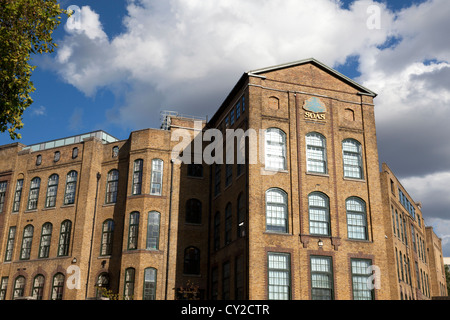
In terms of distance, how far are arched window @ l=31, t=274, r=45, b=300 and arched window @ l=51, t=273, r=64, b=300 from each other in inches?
44.5

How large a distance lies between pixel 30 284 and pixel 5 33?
24.7 meters

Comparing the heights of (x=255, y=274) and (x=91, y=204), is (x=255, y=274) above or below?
below

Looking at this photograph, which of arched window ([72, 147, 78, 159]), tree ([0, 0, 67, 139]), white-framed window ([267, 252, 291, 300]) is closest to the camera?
tree ([0, 0, 67, 139])

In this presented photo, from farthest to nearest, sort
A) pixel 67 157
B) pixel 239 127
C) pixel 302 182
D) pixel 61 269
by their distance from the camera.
Result: pixel 67 157, pixel 61 269, pixel 239 127, pixel 302 182

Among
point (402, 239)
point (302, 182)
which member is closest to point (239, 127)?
point (302, 182)

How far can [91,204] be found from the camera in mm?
36875

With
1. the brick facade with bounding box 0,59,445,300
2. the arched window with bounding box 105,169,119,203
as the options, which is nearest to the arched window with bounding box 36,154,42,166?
Result: the brick facade with bounding box 0,59,445,300

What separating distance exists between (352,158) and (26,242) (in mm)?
24754

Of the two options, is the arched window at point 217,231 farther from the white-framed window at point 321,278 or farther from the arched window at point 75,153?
the arched window at point 75,153

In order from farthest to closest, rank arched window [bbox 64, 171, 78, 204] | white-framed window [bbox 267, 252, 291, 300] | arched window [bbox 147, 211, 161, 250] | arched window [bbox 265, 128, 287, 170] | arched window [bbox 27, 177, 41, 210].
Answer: arched window [bbox 27, 177, 41, 210], arched window [bbox 64, 171, 78, 204], arched window [bbox 147, 211, 161, 250], arched window [bbox 265, 128, 287, 170], white-framed window [bbox 267, 252, 291, 300]

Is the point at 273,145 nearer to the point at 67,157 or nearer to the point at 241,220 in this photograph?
the point at 241,220

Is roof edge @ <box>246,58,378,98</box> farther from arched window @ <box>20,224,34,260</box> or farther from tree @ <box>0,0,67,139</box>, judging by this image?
arched window @ <box>20,224,34,260</box>

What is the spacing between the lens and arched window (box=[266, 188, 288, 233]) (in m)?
27.5

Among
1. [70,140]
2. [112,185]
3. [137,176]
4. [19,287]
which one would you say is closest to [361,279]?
[137,176]
